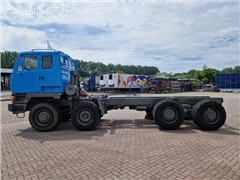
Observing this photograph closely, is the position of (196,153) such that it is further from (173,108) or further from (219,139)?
(173,108)

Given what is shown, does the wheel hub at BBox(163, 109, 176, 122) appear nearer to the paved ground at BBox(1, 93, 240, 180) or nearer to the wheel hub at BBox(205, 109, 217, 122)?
the paved ground at BBox(1, 93, 240, 180)

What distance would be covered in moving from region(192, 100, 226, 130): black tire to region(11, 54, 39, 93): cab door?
613 cm

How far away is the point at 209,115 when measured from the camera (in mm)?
6941

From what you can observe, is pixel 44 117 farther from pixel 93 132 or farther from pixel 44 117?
pixel 93 132

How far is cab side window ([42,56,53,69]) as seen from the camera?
6.78 metres

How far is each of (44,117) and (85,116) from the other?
1536 mm

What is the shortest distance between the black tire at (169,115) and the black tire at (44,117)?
378cm

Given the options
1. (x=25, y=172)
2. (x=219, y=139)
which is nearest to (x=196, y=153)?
(x=219, y=139)

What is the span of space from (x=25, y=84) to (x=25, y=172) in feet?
12.7

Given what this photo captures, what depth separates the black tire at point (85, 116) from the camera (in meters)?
6.88

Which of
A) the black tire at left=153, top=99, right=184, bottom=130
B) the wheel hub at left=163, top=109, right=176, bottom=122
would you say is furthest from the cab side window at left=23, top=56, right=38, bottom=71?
the wheel hub at left=163, top=109, right=176, bottom=122

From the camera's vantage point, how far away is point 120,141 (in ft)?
18.4

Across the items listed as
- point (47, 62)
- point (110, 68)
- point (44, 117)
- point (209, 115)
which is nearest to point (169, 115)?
point (209, 115)

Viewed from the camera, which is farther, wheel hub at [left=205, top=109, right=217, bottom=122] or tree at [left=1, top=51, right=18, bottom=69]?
tree at [left=1, top=51, right=18, bottom=69]
